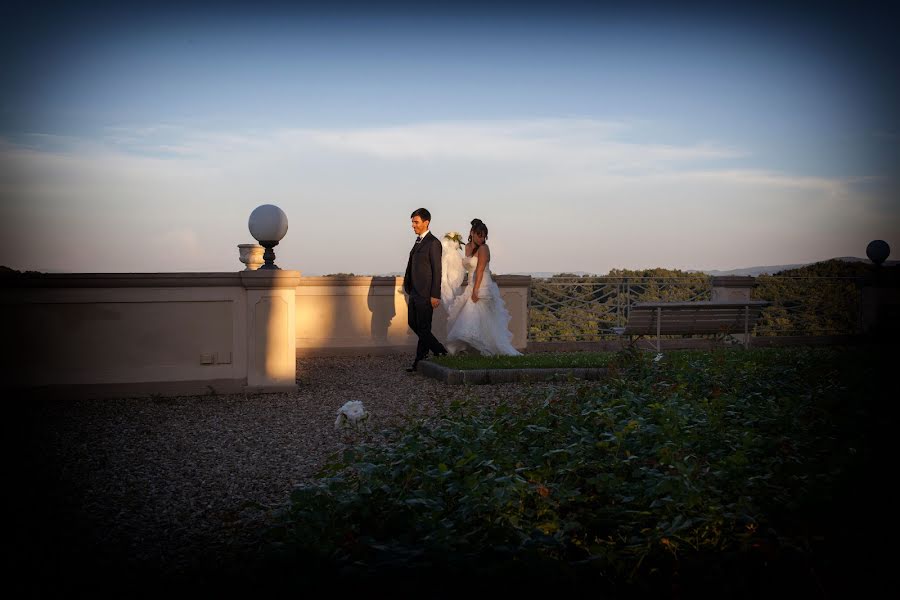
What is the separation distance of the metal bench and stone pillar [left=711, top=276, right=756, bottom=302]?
3680 millimetres

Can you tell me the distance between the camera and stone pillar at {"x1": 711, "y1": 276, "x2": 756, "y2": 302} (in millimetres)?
17422

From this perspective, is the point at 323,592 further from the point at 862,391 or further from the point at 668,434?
the point at 862,391

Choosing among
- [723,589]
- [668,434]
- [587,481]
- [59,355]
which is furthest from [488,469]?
[59,355]

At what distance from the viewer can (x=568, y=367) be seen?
10.4m

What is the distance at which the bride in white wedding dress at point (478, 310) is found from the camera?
1215 cm

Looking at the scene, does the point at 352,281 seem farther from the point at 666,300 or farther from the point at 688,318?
the point at 666,300

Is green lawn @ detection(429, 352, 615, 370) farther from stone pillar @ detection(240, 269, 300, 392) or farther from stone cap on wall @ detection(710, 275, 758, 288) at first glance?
stone cap on wall @ detection(710, 275, 758, 288)

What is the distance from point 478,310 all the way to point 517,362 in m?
1.73

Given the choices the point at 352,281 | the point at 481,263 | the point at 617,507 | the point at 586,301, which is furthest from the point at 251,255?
the point at 617,507

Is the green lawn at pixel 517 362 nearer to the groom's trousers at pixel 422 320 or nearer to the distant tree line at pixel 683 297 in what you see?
the groom's trousers at pixel 422 320

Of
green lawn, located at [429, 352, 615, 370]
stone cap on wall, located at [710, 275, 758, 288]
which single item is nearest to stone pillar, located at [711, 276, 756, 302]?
stone cap on wall, located at [710, 275, 758, 288]

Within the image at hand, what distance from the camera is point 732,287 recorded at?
17484mm

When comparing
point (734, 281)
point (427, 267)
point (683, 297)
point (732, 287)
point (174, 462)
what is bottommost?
point (174, 462)

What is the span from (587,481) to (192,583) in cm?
201
